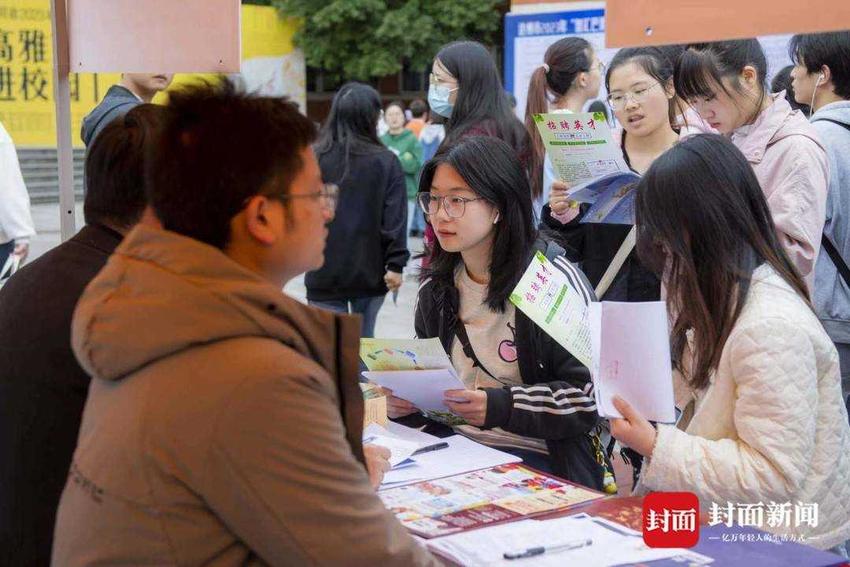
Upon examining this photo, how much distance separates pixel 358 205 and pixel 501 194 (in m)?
2.19

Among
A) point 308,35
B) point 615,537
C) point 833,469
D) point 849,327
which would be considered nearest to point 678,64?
point 849,327

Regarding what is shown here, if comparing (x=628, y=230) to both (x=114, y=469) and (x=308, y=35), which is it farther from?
(x=308, y=35)

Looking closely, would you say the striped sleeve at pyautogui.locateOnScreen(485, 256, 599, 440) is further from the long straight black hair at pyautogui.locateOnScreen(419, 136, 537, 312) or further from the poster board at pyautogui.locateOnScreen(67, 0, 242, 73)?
the poster board at pyautogui.locateOnScreen(67, 0, 242, 73)

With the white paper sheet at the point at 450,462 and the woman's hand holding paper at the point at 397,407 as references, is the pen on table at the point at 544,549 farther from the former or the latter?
the woman's hand holding paper at the point at 397,407

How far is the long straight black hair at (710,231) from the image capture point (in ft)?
6.84

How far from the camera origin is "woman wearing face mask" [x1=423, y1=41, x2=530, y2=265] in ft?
13.0

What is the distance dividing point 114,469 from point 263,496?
0.66ft

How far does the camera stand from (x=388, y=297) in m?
9.90

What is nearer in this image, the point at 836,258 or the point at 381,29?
the point at 836,258

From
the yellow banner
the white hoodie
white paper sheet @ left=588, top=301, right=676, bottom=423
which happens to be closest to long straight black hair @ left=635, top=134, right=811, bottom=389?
white paper sheet @ left=588, top=301, right=676, bottom=423

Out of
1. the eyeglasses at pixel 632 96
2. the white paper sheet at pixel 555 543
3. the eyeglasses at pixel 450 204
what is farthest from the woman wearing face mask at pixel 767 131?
the white paper sheet at pixel 555 543

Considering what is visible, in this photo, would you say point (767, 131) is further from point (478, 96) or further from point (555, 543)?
point (555, 543)

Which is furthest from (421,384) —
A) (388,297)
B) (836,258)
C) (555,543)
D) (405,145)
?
(405,145)

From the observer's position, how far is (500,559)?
1.75m
